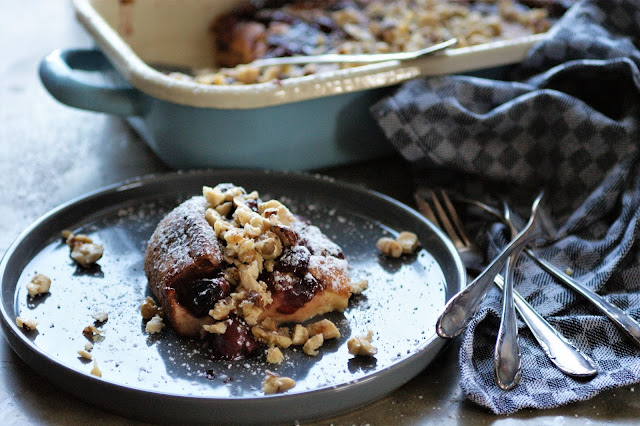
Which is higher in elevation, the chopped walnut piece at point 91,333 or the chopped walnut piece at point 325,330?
the chopped walnut piece at point 91,333

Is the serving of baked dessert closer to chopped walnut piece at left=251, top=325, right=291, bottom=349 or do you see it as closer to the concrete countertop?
chopped walnut piece at left=251, top=325, right=291, bottom=349

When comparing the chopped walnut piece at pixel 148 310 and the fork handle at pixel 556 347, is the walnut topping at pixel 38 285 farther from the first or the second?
the fork handle at pixel 556 347

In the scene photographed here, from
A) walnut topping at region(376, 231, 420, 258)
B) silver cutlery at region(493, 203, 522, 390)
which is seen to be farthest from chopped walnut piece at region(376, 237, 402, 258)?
silver cutlery at region(493, 203, 522, 390)

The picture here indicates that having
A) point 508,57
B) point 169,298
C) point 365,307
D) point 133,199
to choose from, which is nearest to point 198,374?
point 169,298

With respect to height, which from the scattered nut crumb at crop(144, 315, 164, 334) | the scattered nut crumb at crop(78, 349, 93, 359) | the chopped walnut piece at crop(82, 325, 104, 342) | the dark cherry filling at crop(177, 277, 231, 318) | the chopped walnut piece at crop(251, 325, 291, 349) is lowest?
the chopped walnut piece at crop(251, 325, 291, 349)

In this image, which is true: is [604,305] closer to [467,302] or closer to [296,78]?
[467,302]

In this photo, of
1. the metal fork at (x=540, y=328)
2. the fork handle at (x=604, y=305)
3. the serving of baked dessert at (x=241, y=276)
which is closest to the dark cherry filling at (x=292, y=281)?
the serving of baked dessert at (x=241, y=276)

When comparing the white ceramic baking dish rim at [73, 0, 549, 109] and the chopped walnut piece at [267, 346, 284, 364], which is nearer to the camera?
the chopped walnut piece at [267, 346, 284, 364]
